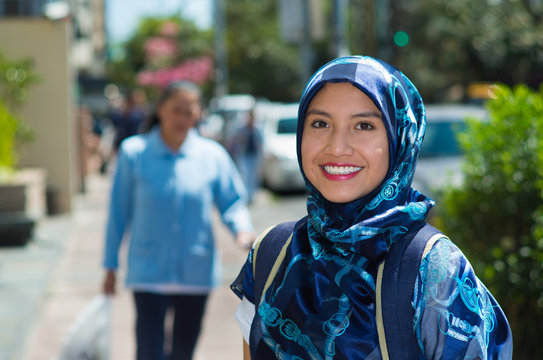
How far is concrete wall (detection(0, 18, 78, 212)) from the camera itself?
37.8 ft

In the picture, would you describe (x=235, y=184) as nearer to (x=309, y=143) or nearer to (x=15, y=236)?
(x=309, y=143)

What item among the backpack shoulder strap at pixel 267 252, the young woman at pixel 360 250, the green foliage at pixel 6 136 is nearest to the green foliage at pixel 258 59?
the green foliage at pixel 6 136

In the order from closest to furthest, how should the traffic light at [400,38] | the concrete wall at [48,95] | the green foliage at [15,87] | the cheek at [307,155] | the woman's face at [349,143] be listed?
the woman's face at [349,143]
the cheek at [307,155]
the traffic light at [400,38]
the green foliage at [15,87]
the concrete wall at [48,95]

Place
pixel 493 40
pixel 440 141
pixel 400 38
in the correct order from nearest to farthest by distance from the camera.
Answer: pixel 440 141, pixel 400 38, pixel 493 40

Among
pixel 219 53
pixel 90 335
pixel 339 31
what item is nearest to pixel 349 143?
pixel 90 335

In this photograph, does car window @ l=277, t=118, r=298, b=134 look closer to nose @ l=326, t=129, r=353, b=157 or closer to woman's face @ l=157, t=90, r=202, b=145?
woman's face @ l=157, t=90, r=202, b=145

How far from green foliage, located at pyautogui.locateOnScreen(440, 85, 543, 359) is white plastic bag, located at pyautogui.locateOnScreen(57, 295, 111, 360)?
1.95 metres

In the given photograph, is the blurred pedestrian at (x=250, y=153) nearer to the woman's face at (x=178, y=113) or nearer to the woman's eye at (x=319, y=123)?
the woman's face at (x=178, y=113)

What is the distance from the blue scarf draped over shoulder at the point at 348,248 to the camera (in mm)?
1756

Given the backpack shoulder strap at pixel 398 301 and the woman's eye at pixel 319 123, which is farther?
the woman's eye at pixel 319 123

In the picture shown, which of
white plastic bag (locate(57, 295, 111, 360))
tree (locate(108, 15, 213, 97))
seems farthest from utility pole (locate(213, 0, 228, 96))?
white plastic bag (locate(57, 295, 111, 360))

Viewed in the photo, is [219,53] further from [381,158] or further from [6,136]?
[381,158]

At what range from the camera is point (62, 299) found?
7.01m

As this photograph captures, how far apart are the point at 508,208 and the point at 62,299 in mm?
4462
